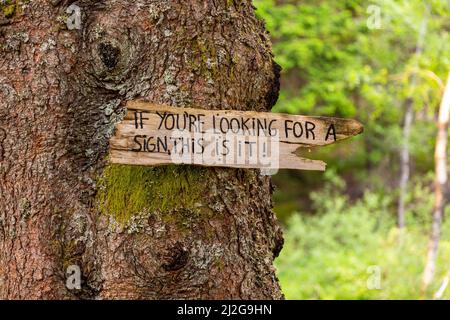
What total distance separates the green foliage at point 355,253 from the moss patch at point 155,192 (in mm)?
3694

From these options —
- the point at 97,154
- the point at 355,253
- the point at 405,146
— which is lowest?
the point at 355,253

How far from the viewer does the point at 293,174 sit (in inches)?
465

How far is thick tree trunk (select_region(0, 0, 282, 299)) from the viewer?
2.74 meters

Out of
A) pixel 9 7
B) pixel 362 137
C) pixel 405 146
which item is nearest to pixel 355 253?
pixel 405 146

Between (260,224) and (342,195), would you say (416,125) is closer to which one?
(342,195)

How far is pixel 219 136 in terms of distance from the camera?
269 centimetres

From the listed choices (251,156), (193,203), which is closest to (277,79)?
(251,156)

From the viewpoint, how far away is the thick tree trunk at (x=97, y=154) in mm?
2736

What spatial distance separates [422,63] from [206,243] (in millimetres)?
6912

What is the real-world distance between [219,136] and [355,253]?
634 centimetres

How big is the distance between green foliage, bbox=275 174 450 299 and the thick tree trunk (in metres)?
3.65

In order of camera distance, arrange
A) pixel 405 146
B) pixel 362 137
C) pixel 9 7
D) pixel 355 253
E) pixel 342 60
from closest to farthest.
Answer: pixel 9 7, pixel 355 253, pixel 405 146, pixel 342 60, pixel 362 137

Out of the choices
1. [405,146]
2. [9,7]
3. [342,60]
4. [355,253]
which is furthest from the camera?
[342,60]

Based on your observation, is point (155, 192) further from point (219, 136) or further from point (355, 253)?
point (355, 253)
